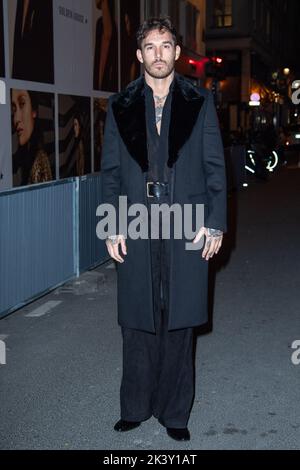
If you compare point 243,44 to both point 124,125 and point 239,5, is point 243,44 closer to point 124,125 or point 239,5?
point 239,5

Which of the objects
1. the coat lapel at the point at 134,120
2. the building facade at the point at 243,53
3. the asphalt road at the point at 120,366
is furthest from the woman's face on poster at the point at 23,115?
the building facade at the point at 243,53

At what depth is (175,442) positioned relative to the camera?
4.09 m

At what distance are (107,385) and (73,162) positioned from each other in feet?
24.9

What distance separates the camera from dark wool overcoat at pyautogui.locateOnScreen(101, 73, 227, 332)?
3.94 metres

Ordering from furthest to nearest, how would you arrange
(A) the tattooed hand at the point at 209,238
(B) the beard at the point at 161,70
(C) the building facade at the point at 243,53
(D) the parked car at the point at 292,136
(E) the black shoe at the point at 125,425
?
(C) the building facade at the point at 243,53
(D) the parked car at the point at 292,136
(E) the black shoe at the point at 125,425
(A) the tattooed hand at the point at 209,238
(B) the beard at the point at 161,70

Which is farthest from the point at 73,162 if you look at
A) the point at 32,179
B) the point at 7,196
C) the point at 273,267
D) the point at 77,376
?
the point at 77,376

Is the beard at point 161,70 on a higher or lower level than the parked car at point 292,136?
lower

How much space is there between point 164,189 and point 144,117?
42 cm

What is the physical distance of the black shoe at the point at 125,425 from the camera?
13.9 feet

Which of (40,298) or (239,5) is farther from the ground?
(239,5)

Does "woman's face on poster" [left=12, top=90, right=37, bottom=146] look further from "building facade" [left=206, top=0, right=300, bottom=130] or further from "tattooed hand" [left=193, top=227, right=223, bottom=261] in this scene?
"building facade" [left=206, top=0, right=300, bottom=130]

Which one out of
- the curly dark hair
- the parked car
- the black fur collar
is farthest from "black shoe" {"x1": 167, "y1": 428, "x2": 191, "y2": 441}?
the parked car

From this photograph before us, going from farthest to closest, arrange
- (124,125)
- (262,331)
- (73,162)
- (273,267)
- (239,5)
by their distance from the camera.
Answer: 1. (239,5)
2. (73,162)
3. (273,267)
4. (262,331)
5. (124,125)

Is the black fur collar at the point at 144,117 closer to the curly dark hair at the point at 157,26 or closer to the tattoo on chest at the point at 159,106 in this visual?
the tattoo on chest at the point at 159,106
